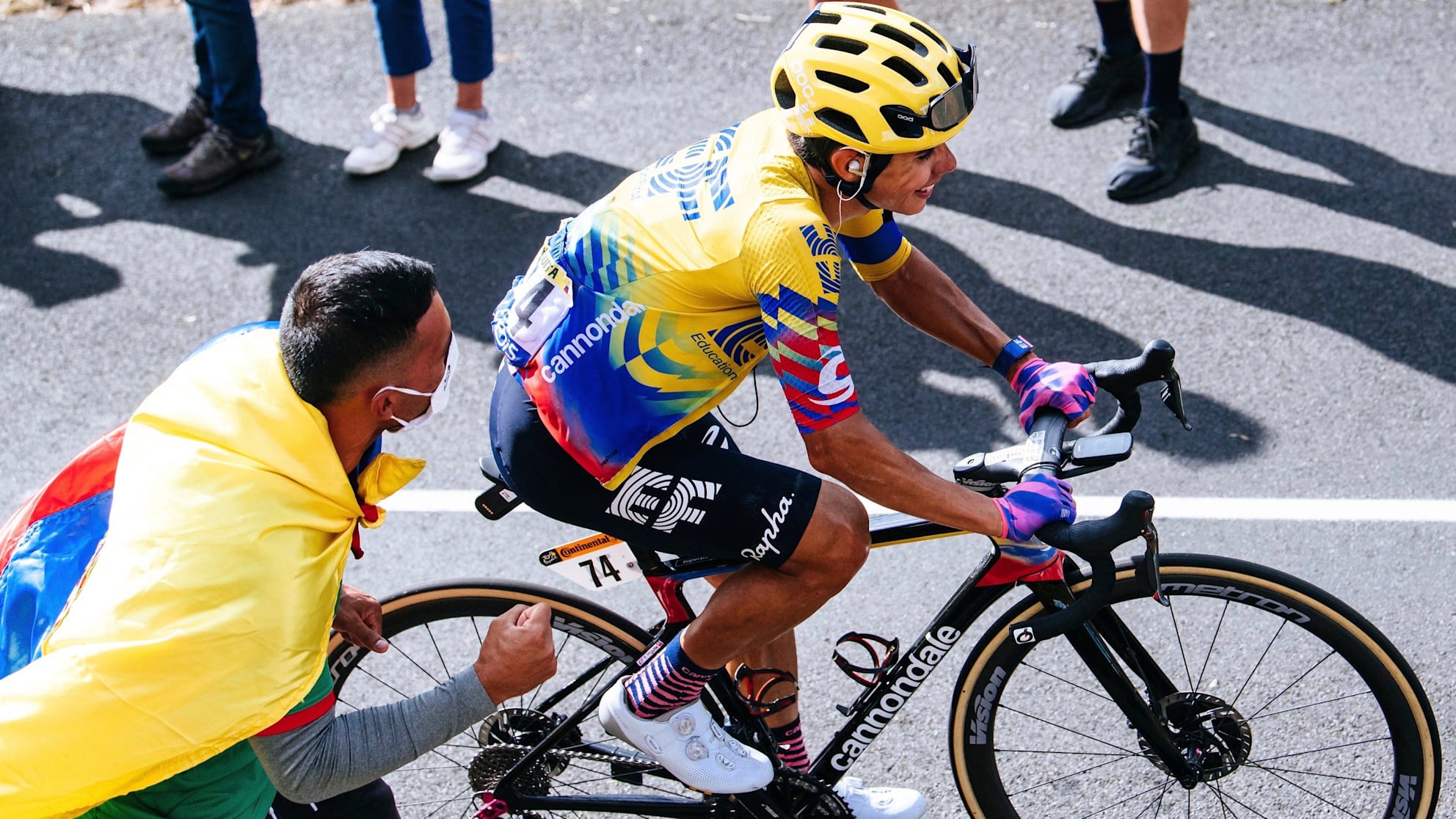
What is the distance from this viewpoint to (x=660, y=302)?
103 inches

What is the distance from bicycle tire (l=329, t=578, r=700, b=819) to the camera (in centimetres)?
305

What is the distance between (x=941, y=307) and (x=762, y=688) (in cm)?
100

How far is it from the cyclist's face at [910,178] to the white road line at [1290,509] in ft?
5.25

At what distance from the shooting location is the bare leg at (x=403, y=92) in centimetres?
618

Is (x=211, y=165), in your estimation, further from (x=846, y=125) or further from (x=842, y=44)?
(x=846, y=125)

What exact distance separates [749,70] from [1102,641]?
4.42 metres

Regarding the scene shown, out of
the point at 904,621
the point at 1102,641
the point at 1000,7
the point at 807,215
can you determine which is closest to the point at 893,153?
the point at 807,215

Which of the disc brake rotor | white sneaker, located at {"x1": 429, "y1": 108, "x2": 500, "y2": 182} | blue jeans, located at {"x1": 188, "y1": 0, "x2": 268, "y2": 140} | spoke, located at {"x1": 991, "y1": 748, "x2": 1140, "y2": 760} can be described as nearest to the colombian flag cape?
the disc brake rotor

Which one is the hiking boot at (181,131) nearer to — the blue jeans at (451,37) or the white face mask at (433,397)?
the blue jeans at (451,37)

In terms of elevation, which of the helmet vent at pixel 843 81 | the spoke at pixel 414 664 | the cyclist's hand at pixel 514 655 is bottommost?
the spoke at pixel 414 664

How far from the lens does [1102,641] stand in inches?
112

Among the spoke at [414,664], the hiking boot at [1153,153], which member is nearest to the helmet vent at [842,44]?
the spoke at [414,664]

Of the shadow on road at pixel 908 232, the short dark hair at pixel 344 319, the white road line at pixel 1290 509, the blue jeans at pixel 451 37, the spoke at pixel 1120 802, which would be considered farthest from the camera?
the blue jeans at pixel 451 37

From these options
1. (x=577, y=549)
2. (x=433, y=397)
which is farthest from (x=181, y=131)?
(x=433, y=397)
